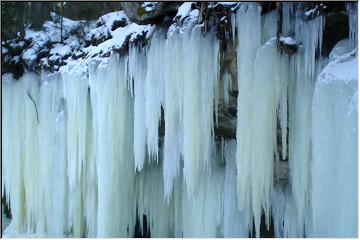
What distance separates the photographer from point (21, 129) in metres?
5.86

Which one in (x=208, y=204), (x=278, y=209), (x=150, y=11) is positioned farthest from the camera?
(x=278, y=209)

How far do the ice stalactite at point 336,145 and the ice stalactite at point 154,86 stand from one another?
60.0 inches

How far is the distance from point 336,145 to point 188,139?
1.38m

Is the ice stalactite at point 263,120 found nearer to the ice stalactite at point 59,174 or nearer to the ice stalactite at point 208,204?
the ice stalactite at point 208,204

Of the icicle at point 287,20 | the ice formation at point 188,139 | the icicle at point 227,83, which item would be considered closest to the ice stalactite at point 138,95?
the ice formation at point 188,139

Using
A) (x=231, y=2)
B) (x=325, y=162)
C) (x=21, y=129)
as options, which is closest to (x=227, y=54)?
(x=231, y=2)

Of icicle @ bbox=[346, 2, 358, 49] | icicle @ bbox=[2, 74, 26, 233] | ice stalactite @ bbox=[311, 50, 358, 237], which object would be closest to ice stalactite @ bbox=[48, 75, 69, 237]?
icicle @ bbox=[2, 74, 26, 233]

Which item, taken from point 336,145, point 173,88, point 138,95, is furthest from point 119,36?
point 336,145

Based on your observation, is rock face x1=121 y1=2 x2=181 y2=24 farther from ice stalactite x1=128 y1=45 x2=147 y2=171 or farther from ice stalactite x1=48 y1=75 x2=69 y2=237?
ice stalactite x1=48 y1=75 x2=69 y2=237

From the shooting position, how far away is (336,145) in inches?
136

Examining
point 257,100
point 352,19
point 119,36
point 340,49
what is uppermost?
point 119,36

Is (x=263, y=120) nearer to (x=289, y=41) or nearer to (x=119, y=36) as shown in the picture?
(x=289, y=41)

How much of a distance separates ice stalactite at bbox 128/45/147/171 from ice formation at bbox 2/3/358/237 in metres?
0.01

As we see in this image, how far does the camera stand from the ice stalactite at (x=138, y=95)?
457 cm
